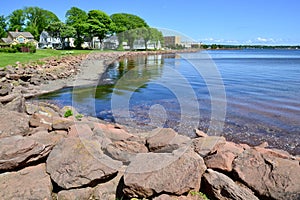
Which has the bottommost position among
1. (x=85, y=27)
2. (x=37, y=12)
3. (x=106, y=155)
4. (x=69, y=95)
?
(x=69, y=95)

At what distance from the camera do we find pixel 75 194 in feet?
14.9

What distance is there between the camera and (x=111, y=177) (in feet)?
16.0

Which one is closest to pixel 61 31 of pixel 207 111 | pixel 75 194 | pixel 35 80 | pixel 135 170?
pixel 35 80

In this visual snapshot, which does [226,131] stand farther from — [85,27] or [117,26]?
[117,26]

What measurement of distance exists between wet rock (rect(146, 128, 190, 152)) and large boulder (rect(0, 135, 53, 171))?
2103 mm

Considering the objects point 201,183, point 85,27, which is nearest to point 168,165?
→ point 201,183

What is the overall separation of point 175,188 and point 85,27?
76.0 meters

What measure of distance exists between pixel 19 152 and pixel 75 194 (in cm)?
129

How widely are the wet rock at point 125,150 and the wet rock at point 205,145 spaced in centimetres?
108

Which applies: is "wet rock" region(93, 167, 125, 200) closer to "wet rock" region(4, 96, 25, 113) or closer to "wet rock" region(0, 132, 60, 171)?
"wet rock" region(0, 132, 60, 171)

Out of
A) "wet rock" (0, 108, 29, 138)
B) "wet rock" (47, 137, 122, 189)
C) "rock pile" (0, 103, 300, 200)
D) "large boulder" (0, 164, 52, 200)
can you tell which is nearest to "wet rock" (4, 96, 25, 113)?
"wet rock" (0, 108, 29, 138)

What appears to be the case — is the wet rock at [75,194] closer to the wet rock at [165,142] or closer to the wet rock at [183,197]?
the wet rock at [183,197]

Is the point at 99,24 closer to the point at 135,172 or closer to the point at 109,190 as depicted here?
the point at 109,190

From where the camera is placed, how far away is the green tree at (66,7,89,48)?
7606 centimetres
